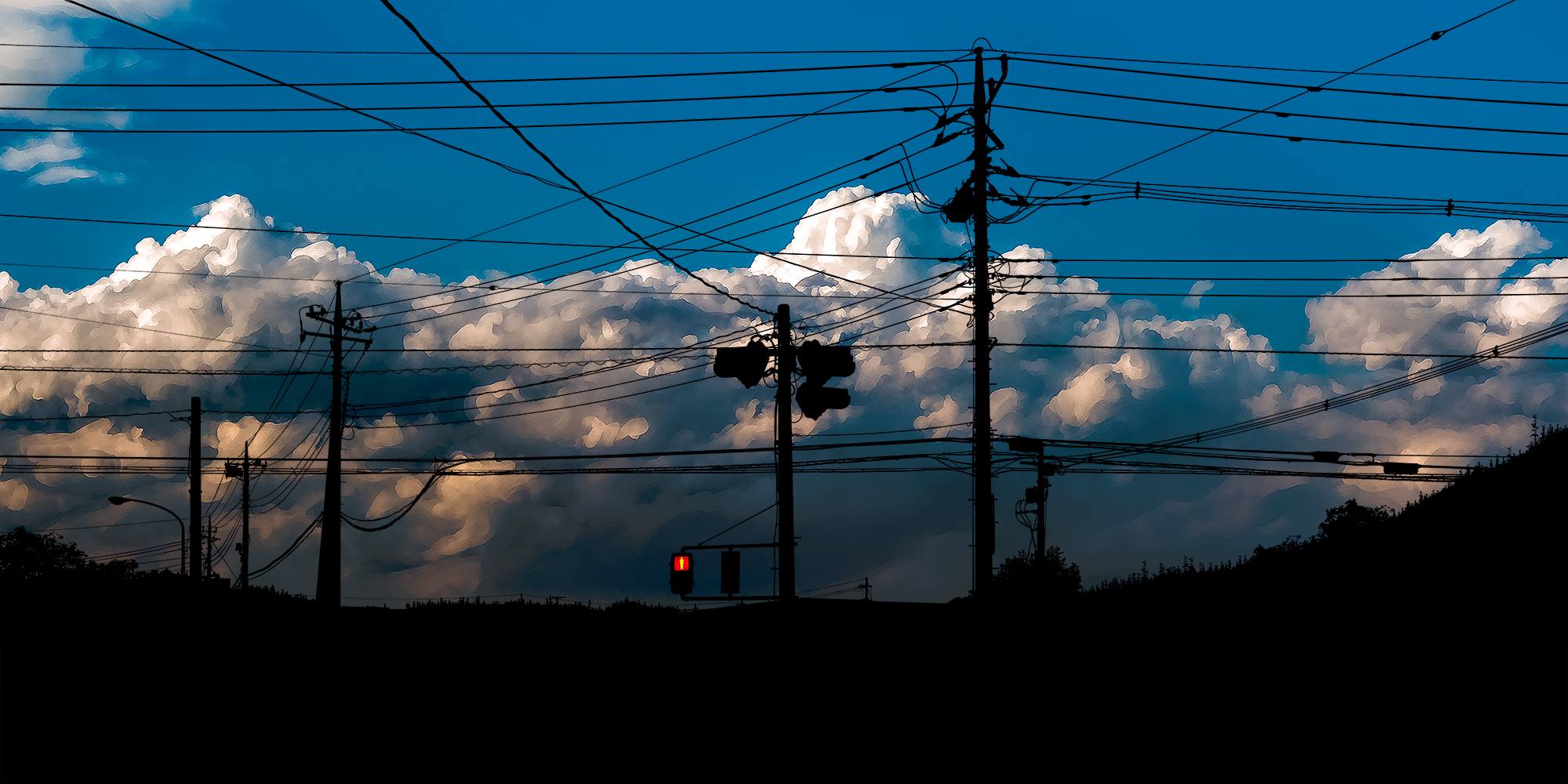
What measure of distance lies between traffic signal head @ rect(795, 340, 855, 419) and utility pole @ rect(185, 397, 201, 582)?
3205 cm

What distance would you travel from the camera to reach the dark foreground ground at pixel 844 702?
55.0 feet

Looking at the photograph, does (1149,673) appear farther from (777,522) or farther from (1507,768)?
(777,522)

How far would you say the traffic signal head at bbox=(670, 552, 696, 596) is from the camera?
84.5 feet

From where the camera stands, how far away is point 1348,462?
133 feet

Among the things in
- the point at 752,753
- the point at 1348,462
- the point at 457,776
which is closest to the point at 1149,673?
the point at 752,753

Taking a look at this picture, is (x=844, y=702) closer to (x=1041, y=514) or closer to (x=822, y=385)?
(x=822, y=385)

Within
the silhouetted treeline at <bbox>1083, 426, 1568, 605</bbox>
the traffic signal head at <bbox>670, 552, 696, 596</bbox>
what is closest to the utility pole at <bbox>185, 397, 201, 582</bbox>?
the traffic signal head at <bbox>670, 552, 696, 596</bbox>

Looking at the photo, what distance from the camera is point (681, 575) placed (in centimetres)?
2589

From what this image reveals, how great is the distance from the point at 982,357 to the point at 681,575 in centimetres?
742

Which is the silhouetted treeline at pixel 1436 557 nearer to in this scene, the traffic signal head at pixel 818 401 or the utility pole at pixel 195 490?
the traffic signal head at pixel 818 401

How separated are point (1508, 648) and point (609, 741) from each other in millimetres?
12597

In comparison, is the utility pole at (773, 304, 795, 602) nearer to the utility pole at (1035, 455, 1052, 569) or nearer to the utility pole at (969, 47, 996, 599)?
the utility pole at (969, 47, 996, 599)

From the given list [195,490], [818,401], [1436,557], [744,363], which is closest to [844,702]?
[818,401]

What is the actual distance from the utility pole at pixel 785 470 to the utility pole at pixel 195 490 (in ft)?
88.6
